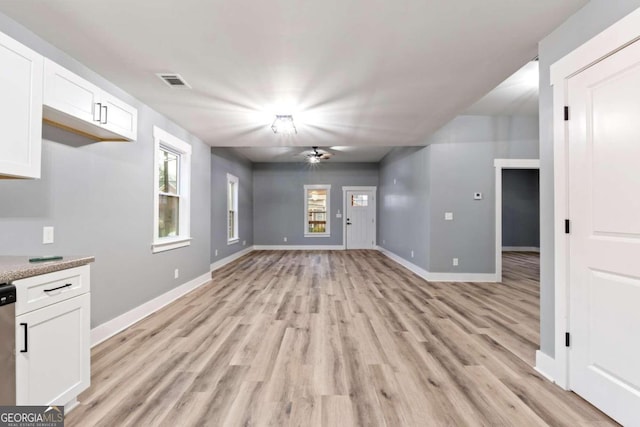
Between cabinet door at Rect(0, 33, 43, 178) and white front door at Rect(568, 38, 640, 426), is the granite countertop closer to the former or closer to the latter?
cabinet door at Rect(0, 33, 43, 178)

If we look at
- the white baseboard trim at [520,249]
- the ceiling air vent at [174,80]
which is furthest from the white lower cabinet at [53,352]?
the white baseboard trim at [520,249]

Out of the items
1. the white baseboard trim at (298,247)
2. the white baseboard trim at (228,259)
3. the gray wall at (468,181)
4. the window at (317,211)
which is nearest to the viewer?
the gray wall at (468,181)

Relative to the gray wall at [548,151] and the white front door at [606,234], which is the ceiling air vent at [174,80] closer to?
the gray wall at [548,151]

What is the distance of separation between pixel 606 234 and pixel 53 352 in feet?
10.2

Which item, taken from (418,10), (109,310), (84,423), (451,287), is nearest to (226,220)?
(109,310)

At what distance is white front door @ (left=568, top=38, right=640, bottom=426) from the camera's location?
5.00 feet

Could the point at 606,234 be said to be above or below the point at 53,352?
above

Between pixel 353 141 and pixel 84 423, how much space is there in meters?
4.54

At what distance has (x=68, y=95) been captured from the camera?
190 centimetres

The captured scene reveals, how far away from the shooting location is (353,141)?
4.95 m

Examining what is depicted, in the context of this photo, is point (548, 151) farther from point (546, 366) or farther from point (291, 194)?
point (291, 194)

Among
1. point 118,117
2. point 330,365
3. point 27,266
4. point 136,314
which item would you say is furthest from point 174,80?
point 330,365

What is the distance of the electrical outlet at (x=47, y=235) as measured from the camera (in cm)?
209

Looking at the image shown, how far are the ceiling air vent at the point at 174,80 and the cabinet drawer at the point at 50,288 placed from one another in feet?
5.73
